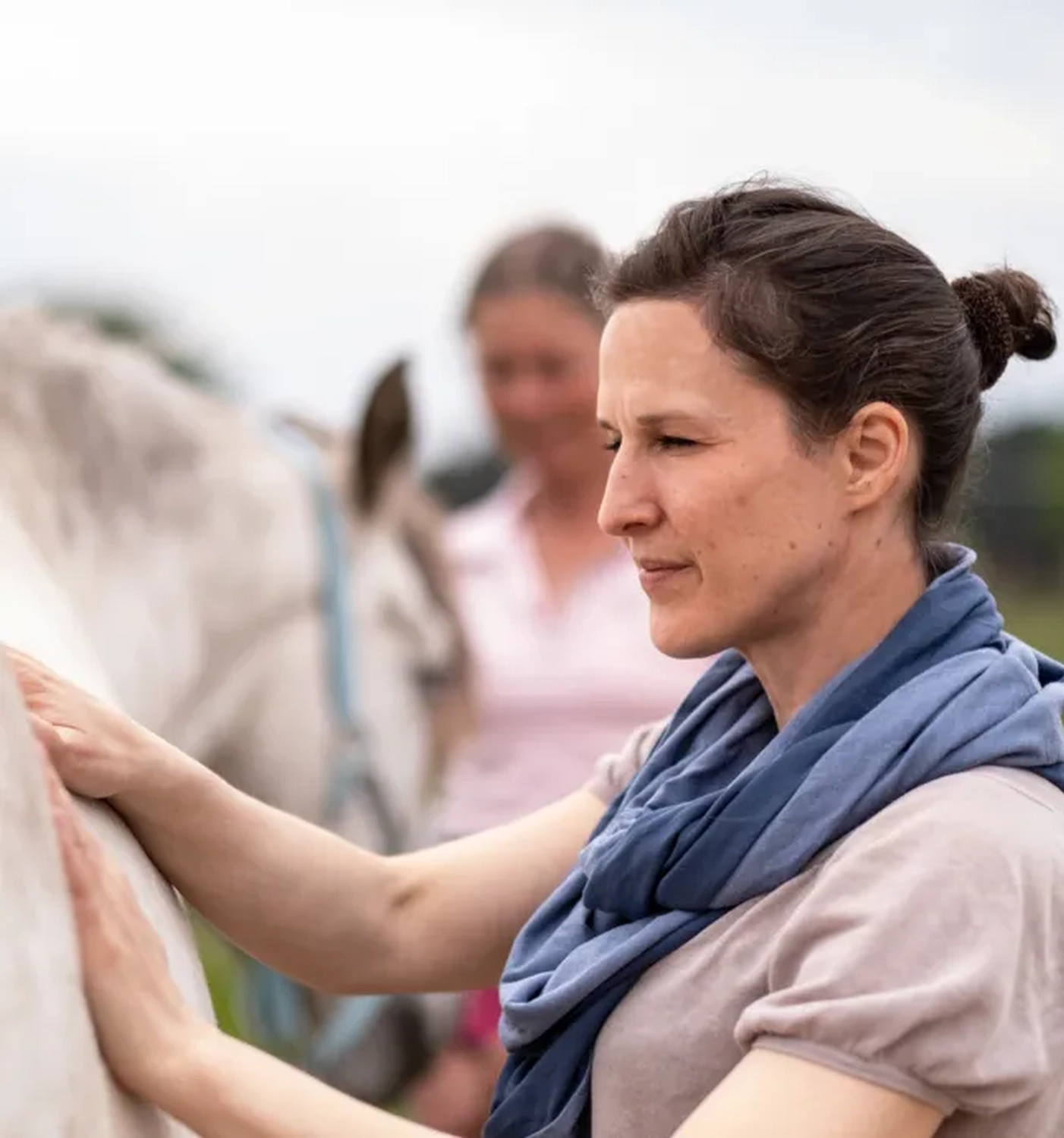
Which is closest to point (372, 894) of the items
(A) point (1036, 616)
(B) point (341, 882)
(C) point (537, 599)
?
(B) point (341, 882)

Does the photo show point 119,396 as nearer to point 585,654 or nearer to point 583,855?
point 585,654

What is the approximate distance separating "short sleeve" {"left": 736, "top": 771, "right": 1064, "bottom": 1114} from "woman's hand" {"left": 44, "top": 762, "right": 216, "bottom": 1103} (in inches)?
11.8

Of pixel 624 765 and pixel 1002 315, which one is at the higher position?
pixel 1002 315

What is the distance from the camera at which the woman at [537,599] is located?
98.3 inches

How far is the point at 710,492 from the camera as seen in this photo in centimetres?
115

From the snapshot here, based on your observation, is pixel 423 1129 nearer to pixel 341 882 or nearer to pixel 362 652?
pixel 341 882

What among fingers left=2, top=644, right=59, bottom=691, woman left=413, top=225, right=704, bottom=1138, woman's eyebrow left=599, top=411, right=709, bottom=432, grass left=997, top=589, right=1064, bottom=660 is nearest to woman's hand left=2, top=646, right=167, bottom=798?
fingers left=2, top=644, right=59, bottom=691

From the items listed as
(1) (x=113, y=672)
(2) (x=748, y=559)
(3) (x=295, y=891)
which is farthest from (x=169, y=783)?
(1) (x=113, y=672)

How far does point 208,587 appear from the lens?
2531 millimetres

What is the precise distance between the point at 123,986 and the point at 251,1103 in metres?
0.09

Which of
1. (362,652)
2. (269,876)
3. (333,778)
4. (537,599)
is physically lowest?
(333,778)

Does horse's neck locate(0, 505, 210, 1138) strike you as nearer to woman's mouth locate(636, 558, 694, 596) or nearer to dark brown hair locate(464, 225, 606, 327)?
woman's mouth locate(636, 558, 694, 596)

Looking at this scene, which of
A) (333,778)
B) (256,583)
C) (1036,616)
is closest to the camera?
(256,583)

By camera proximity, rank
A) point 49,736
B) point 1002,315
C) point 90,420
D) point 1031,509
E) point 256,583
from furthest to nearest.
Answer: point 1031,509 → point 256,583 → point 90,420 → point 1002,315 → point 49,736
